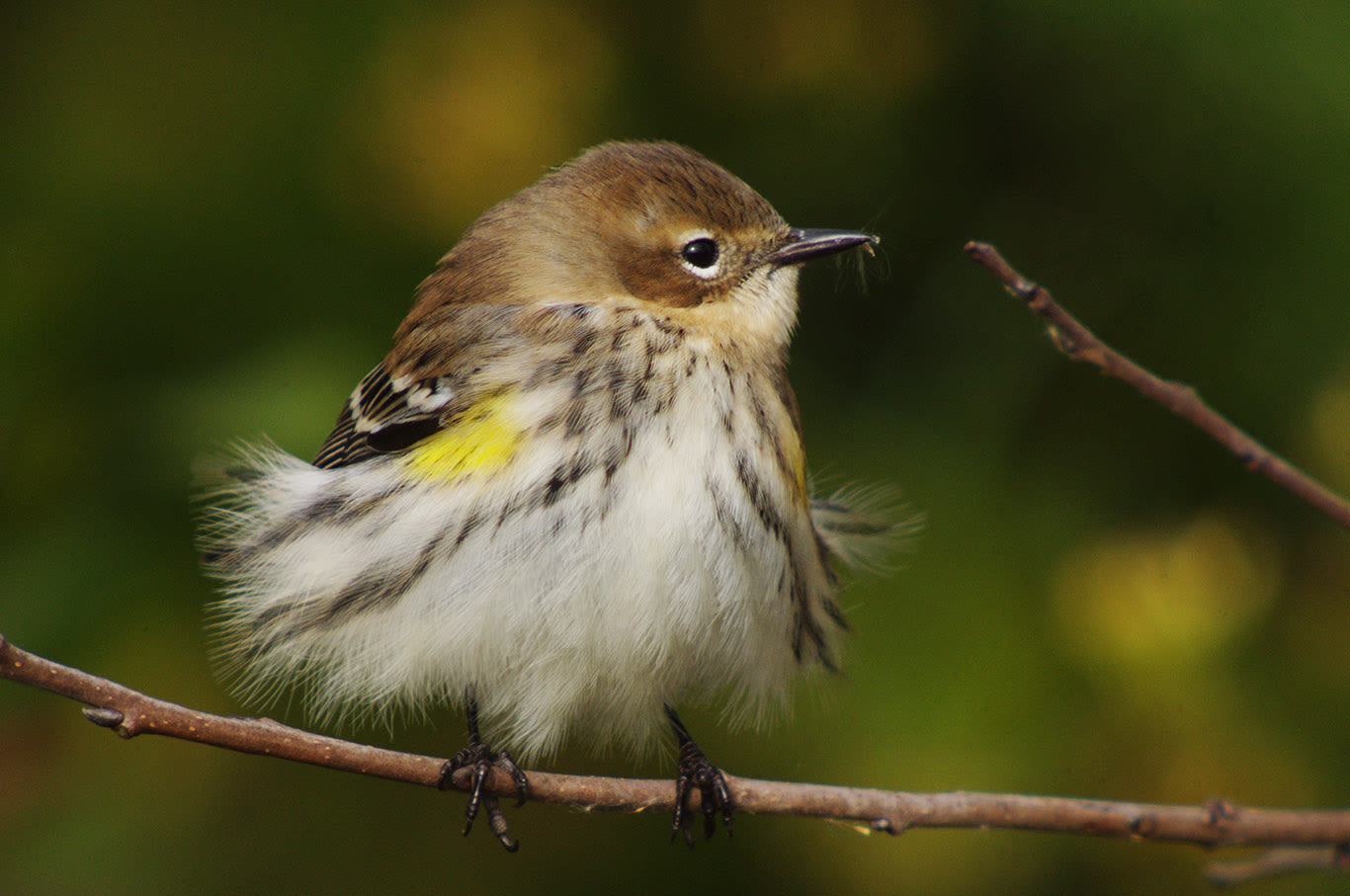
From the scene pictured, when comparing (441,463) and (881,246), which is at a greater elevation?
(881,246)

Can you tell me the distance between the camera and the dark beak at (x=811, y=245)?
185 cm

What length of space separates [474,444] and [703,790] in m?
0.64

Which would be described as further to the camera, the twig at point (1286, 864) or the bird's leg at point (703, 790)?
the bird's leg at point (703, 790)

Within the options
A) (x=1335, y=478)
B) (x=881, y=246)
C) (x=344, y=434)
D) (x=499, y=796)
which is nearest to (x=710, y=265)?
(x=881, y=246)

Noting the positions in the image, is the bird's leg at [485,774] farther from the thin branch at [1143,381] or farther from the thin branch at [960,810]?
the thin branch at [1143,381]

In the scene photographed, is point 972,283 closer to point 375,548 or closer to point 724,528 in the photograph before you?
point 724,528

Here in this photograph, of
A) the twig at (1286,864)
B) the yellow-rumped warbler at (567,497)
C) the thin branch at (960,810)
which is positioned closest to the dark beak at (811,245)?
the yellow-rumped warbler at (567,497)

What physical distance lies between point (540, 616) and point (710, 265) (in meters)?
0.59

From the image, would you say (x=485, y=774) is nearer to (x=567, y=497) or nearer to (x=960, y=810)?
(x=567, y=497)

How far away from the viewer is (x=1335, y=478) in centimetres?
208

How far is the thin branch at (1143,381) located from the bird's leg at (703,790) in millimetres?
811

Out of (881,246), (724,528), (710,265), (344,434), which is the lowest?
(724,528)

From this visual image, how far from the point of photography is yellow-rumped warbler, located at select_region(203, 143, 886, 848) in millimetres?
1632

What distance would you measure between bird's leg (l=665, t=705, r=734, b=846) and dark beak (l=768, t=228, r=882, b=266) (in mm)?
765
